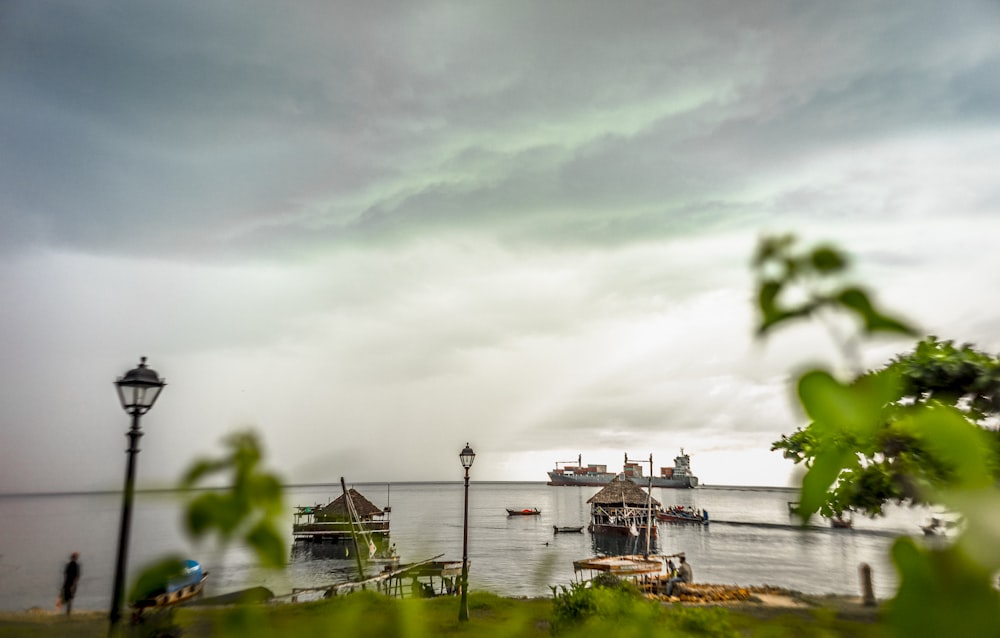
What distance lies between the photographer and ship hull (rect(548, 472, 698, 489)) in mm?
172500

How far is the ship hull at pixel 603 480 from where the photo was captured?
17250cm

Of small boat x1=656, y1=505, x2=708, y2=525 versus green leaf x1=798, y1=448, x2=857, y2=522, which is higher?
green leaf x1=798, y1=448, x2=857, y2=522

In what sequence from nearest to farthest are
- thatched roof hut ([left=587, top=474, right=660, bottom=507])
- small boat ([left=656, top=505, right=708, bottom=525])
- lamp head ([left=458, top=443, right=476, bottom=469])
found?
1. lamp head ([left=458, top=443, right=476, bottom=469])
2. thatched roof hut ([left=587, top=474, right=660, bottom=507])
3. small boat ([left=656, top=505, right=708, bottom=525])

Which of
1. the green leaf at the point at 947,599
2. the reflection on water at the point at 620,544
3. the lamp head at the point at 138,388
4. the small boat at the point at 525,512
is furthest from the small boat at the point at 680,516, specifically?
the green leaf at the point at 947,599

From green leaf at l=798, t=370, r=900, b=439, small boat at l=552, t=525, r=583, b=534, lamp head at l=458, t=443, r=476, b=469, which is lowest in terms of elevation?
small boat at l=552, t=525, r=583, b=534

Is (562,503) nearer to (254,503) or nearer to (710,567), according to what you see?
(710,567)

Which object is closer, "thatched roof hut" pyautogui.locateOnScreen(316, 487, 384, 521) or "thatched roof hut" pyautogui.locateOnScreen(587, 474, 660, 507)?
"thatched roof hut" pyautogui.locateOnScreen(316, 487, 384, 521)

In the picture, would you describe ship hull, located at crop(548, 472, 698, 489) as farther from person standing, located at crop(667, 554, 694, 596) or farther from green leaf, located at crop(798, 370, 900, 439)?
green leaf, located at crop(798, 370, 900, 439)

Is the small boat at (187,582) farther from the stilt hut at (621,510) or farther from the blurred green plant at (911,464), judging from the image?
the stilt hut at (621,510)

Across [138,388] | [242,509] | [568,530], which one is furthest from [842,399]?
[568,530]

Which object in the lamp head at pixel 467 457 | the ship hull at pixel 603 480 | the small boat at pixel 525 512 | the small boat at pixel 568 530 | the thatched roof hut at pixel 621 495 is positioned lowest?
the small boat at pixel 525 512

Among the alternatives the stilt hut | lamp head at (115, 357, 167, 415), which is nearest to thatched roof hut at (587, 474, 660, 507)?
the stilt hut

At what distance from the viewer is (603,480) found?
173 m

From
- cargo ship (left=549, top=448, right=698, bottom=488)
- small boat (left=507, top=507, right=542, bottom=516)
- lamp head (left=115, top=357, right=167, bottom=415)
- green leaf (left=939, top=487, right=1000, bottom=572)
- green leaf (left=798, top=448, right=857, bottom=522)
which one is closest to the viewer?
green leaf (left=939, top=487, right=1000, bottom=572)
